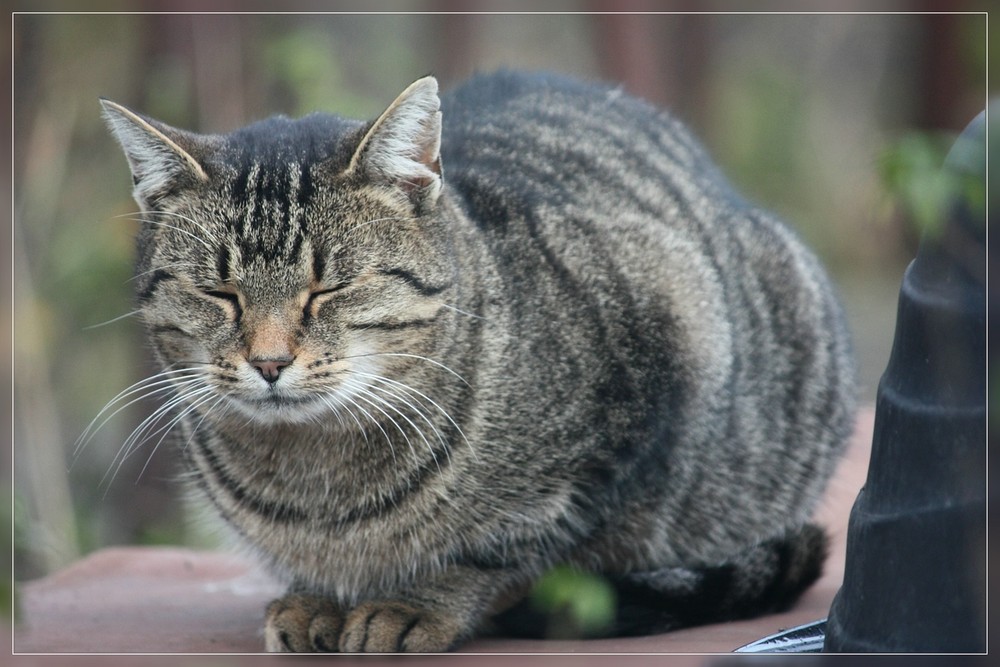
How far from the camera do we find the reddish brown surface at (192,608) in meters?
2.43

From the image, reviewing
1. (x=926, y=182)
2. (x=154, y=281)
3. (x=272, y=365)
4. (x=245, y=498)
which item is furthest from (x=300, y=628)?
(x=926, y=182)

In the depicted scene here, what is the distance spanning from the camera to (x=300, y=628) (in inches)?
99.3

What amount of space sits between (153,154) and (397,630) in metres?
1.05

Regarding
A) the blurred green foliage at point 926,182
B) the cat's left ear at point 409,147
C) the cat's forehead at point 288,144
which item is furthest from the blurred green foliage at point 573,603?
the blurred green foliage at point 926,182

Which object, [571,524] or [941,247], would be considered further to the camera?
[571,524]

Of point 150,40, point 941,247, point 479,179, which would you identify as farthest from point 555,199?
point 150,40

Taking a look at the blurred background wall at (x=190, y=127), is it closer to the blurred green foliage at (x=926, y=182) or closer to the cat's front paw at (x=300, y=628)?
the cat's front paw at (x=300, y=628)

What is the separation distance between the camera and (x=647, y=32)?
611 cm

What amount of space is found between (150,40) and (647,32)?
239cm

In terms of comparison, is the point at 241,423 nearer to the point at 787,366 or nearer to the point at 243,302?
the point at 243,302

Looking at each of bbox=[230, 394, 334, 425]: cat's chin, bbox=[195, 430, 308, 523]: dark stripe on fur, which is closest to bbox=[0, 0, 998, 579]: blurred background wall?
bbox=[195, 430, 308, 523]: dark stripe on fur

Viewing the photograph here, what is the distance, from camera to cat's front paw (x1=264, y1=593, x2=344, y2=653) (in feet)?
8.19

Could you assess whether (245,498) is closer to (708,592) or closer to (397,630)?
(397,630)

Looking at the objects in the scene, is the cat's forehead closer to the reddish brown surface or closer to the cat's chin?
the cat's chin
